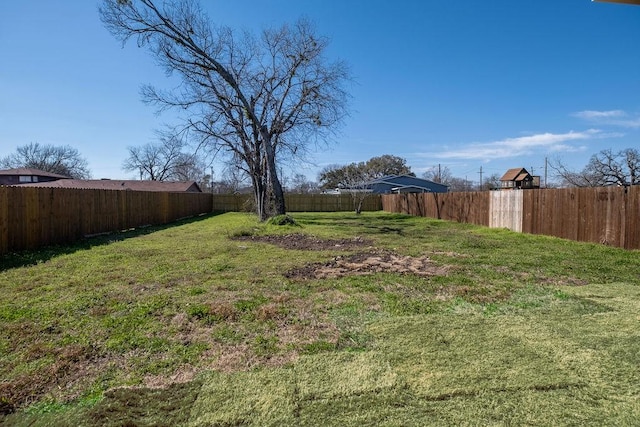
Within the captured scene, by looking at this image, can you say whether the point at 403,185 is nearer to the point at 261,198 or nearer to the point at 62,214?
the point at 261,198

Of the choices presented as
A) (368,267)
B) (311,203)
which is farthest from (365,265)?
(311,203)

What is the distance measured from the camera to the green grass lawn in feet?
6.30

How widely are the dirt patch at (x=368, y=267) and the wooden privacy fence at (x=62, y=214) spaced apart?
600 cm

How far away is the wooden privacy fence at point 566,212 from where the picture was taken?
298 inches

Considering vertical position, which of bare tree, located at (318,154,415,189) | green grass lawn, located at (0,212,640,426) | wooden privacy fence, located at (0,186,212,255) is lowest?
green grass lawn, located at (0,212,640,426)

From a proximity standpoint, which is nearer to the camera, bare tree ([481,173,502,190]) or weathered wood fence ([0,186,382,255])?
weathered wood fence ([0,186,382,255])

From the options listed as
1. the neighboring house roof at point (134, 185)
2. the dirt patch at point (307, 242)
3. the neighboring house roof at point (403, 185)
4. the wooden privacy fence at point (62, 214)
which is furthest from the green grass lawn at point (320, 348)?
the neighboring house roof at point (403, 185)

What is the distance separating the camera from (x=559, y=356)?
2457 millimetres

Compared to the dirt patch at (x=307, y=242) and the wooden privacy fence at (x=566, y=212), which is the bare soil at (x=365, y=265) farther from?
the wooden privacy fence at (x=566, y=212)

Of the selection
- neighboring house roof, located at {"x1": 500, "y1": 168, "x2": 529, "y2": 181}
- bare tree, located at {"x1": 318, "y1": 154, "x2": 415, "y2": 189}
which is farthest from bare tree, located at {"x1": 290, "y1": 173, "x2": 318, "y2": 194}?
neighboring house roof, located at {"x1": 500, "y1": 168, "x2": 529, "y2": 181}

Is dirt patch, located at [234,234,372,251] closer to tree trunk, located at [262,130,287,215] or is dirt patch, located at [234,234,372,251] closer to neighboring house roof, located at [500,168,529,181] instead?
tree trunk, located at [262,130,287,215]

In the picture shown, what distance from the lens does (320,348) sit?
270 centimetres

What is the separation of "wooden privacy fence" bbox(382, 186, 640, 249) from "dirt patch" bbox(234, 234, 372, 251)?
5.15m

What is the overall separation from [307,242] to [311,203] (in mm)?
21927
